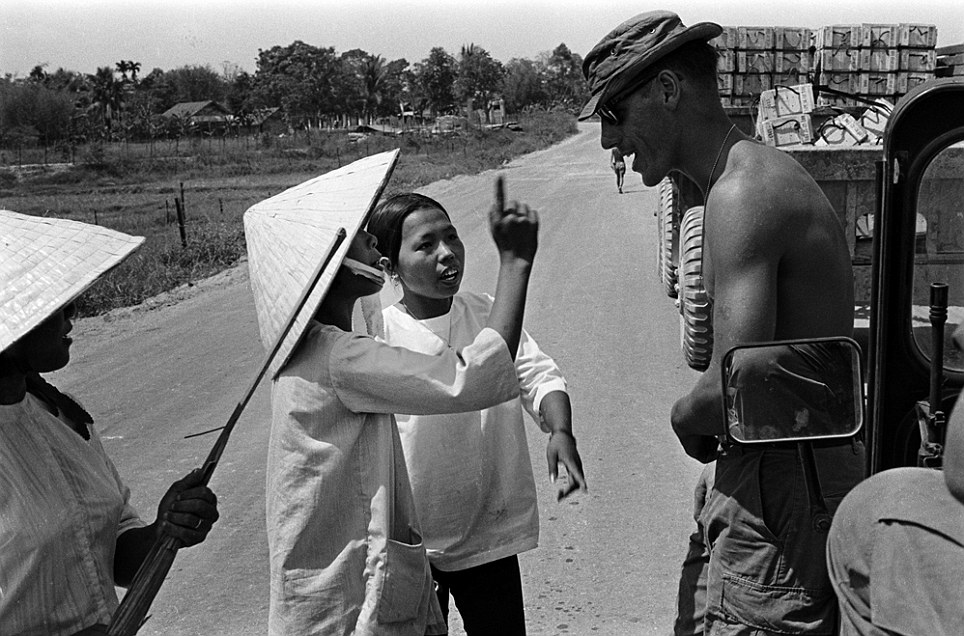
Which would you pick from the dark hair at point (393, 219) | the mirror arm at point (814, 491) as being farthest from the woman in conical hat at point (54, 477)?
the mirror arm at point (814, 491)

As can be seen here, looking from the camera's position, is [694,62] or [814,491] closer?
[814,491]

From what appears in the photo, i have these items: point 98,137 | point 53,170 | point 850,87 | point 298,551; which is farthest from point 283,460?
point 98,137

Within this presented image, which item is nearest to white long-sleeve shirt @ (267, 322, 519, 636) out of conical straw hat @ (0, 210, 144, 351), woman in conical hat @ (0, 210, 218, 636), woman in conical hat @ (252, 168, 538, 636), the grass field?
woman in conical hat @ (252, 168, 538, 636)

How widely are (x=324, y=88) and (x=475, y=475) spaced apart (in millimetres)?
95534

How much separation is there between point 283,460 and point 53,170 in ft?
174

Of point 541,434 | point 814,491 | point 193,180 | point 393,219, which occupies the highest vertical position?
point 393,219

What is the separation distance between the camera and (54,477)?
220 cm

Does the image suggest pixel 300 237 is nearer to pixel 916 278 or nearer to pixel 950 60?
pixel 916 278

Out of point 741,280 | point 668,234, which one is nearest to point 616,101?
point 741,280

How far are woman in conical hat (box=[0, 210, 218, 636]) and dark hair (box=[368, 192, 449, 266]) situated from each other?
0.85 metres

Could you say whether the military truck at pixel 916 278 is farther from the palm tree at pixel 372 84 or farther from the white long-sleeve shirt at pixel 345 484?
the palm tree at pixel 372 84

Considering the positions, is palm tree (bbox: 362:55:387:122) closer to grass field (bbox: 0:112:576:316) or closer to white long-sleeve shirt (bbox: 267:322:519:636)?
grass field (bbox: 0:112:576:316)

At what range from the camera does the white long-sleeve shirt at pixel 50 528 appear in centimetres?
209

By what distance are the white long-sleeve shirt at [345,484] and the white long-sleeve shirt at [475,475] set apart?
514 mm
